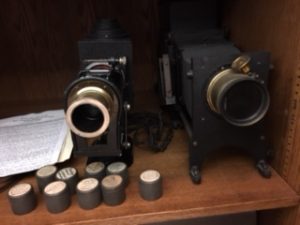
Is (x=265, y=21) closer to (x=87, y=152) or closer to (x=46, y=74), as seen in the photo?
(x=87, y=152)


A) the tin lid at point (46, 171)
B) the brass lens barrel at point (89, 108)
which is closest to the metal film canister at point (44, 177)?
the tin lid at point (46, 171)

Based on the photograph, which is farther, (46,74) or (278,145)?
(46,74)

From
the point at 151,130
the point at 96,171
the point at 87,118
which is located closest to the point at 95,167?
the point at 96,171

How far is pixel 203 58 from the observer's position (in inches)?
19.5

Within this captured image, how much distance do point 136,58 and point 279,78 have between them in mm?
533

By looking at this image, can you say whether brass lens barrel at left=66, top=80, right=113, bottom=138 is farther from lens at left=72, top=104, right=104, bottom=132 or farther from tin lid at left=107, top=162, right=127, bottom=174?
tin lid at left=107, top=162, right=127, bottom=174

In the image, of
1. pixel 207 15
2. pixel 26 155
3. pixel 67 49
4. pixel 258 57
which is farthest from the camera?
pixel 67 49

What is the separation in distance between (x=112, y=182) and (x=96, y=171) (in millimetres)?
50

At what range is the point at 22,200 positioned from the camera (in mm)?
475

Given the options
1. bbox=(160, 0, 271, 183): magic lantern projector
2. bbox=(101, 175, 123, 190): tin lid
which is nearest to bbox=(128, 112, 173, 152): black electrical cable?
bbox=(160, 0, 271, 183): magic lantern projector

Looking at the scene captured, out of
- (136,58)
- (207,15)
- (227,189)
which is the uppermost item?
(207,15)

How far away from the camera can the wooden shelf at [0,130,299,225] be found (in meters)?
0.47

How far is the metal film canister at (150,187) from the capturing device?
49 cm

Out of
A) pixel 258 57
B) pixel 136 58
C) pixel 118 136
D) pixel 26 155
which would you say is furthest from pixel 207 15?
pixel 26 155
